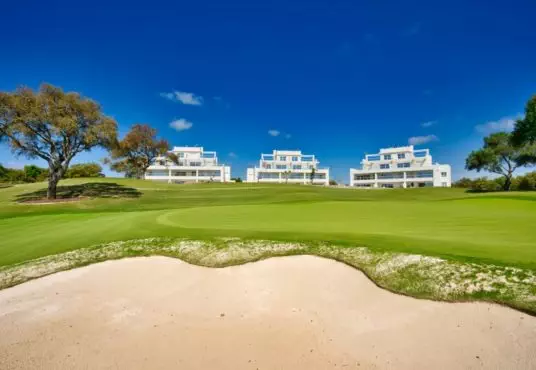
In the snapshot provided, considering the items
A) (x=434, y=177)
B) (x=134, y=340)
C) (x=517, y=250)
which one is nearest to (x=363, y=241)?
(x=517, y=250)

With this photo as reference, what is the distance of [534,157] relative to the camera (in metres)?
47.0

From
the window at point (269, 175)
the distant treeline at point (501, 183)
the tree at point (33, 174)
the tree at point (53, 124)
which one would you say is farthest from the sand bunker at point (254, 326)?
the window at point (269, 175)

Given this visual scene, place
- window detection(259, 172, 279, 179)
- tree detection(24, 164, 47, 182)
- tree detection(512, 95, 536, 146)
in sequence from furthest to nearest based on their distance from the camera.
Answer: window detection(259, 172, 279, 179) < tree detection(24, 164, 47, 182) < tree detection(512, 95, 536, 146)

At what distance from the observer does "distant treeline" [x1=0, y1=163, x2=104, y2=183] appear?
77.9m

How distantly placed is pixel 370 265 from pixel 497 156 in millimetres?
58932

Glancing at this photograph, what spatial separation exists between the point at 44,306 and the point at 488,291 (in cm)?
905

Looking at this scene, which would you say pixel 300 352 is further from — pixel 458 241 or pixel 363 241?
pixel 458 241

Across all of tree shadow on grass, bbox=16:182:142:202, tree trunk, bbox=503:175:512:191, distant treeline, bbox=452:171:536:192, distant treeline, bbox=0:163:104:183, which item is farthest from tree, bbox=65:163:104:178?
tree trunk, bbox=503:175:512:191

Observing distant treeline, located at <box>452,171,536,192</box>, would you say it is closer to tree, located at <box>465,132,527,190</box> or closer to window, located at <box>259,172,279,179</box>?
tree, located at <box>465,132,527,190</box>

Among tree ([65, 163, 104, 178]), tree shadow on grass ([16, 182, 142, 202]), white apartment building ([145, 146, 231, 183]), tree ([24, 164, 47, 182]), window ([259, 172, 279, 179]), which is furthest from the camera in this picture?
window ([259, 172, 279, 179])

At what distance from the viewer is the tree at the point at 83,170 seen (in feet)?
253

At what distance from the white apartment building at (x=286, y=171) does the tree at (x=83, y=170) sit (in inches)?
2089

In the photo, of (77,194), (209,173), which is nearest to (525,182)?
(77,194)

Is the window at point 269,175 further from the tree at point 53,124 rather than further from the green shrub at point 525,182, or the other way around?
the tree at point 53,124
